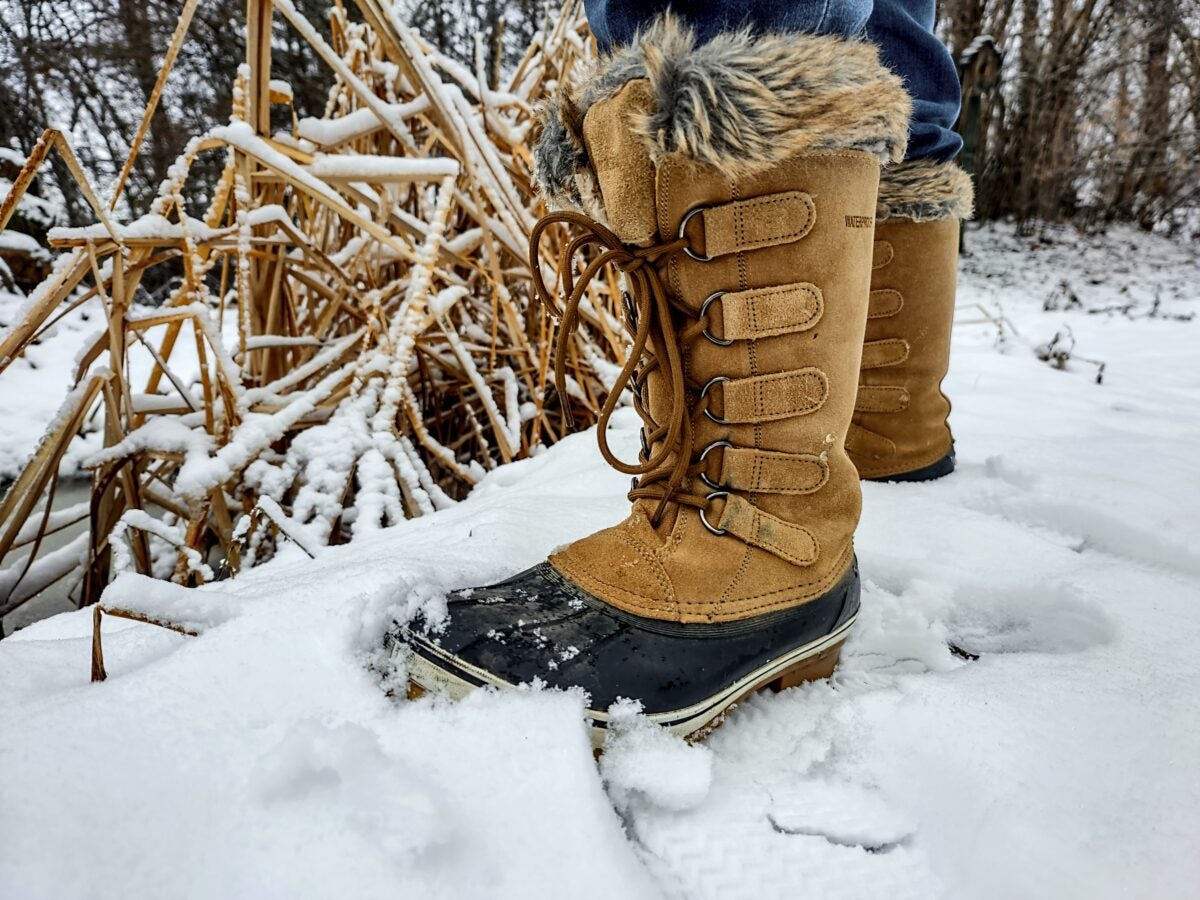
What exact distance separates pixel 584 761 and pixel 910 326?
72cm

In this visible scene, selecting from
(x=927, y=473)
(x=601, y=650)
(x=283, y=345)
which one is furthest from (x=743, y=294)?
(x=283, y=345)

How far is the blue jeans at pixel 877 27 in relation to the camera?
0.53 metres

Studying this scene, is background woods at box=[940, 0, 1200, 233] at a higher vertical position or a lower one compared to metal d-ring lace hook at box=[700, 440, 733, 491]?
higher

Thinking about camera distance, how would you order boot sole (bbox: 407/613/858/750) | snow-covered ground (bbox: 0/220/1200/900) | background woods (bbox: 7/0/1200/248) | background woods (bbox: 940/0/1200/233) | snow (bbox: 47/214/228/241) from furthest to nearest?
background woods (bbox: 940/0/1200/233) → background woods (bbox: 7/0/1200/248) → snow (bbox: 47/214/228/241) → boot sole (bbox: 407/613/858/750) → snow-covered ground (bbox: 0/220/1200/900)

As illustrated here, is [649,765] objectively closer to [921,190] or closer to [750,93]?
[750,93]

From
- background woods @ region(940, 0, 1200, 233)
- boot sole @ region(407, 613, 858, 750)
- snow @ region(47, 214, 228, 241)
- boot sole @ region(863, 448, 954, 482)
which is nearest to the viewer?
boot sole @ region(407, 613, 858, 750)

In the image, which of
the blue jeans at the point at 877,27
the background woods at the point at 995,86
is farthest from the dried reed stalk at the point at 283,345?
the background woods at the point at 995,86

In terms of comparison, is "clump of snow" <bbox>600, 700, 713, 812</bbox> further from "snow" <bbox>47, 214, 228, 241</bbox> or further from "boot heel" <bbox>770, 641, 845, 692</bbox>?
"snow" <bbox>47, 214, 228, 241</bbox>

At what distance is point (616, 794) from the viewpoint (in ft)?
1.40

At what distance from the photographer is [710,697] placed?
0.49 m

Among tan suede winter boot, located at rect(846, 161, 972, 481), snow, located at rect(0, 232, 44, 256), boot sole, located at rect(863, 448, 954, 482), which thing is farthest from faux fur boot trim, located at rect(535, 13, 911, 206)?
snow, located at rect(0, 232, 44, 256)

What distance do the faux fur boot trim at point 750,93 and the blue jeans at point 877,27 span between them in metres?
0.03

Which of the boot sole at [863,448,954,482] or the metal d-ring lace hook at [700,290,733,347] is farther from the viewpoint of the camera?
the boot sole at [863,448,954,482]

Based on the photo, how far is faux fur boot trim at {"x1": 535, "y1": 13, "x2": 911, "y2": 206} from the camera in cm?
47
